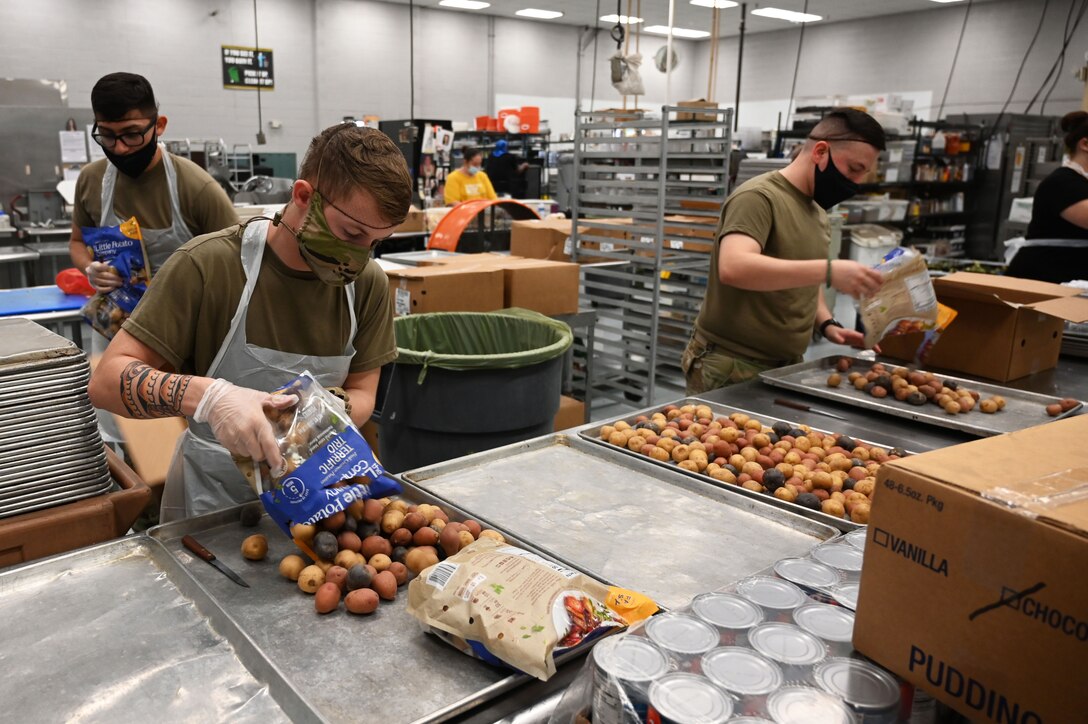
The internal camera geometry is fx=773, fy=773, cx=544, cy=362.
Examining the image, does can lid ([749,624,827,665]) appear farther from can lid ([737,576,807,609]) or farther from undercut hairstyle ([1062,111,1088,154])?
undercut hairstyle ([1062,111,1088,154])

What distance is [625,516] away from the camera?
1622mm

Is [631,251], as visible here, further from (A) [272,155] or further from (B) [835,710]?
(A) [272,155]

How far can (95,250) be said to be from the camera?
272cm

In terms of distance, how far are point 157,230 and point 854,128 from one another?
2527 mm

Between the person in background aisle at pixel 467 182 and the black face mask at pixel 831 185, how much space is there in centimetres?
603

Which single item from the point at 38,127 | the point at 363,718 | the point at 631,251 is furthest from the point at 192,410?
the point at 38,127

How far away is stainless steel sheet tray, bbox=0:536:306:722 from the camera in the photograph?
992 millimetres

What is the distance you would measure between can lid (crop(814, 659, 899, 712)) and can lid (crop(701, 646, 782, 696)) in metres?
0.05

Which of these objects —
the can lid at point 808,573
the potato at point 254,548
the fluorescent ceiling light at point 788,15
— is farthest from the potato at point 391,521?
Result: the fluorescent ceiling light at point 788,15

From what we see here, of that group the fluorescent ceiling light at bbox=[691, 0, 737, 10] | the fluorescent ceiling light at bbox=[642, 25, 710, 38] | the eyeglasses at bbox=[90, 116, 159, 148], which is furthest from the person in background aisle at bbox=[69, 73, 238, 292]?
the fluorescent ceiling light at bbox=[642, 25, 710, 38]

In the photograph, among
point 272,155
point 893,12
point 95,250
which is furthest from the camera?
point 893,12

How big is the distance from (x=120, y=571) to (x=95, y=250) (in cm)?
182

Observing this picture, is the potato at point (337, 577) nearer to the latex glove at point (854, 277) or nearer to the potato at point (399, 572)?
the potato at point (399, 572)

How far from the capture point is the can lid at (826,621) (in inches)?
38.3
